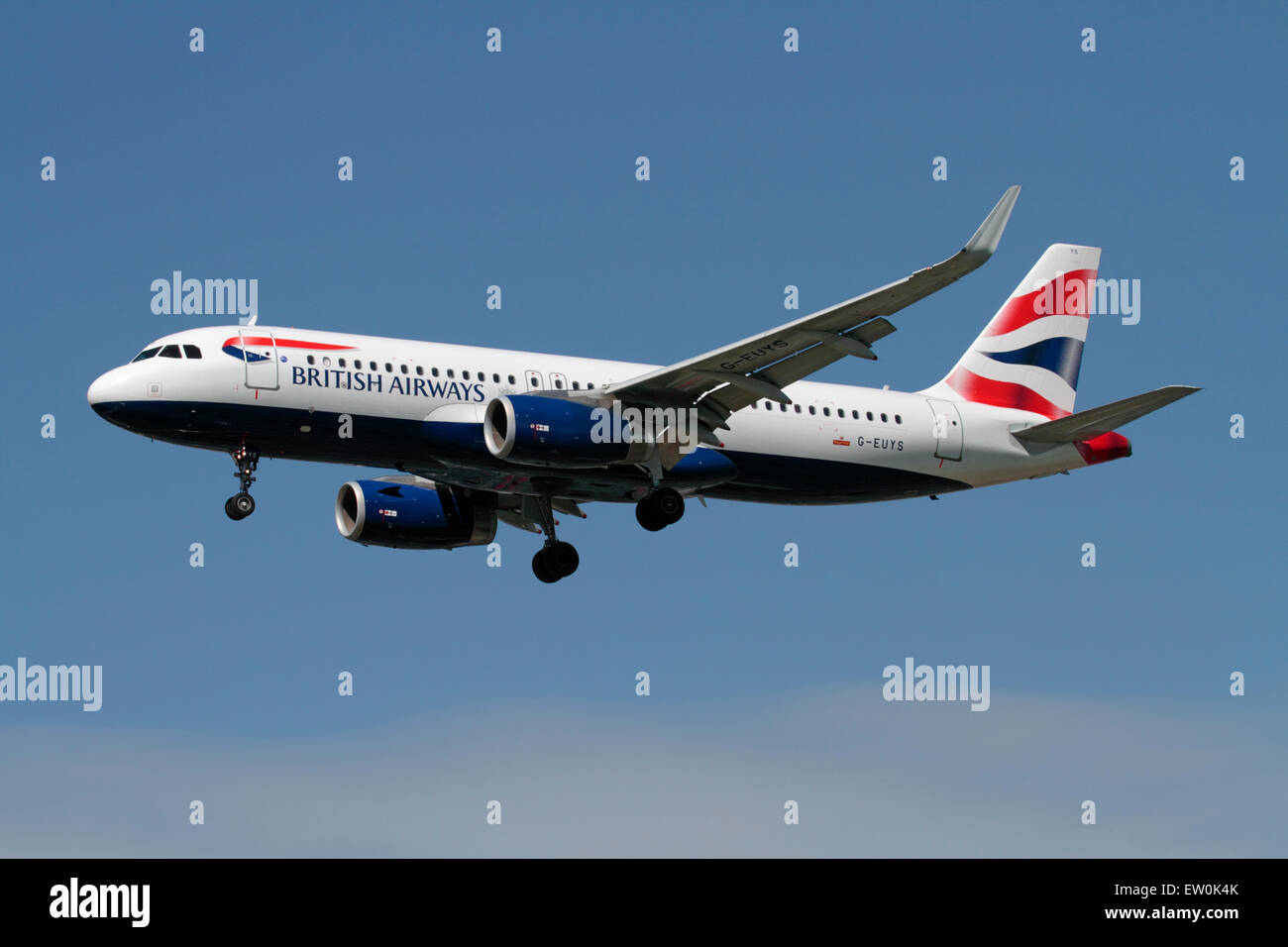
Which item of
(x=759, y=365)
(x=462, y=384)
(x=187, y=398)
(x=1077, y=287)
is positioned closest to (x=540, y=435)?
(x=462, y=384)

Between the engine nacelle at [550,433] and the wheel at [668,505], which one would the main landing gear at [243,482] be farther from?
the wheel at [668,505]

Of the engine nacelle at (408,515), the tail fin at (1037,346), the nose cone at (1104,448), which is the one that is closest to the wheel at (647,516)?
the engine nacelle at (408,515)

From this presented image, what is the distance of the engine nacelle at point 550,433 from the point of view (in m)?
40.2

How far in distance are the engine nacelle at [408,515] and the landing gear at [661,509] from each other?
5.78 m

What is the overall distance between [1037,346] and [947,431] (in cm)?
516

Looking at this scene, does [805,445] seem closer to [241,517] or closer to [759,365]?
[759,365]

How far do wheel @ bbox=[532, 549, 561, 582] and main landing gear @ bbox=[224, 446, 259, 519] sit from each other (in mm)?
8672

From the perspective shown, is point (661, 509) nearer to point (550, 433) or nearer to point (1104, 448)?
point (550, 433)

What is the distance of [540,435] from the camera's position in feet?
133

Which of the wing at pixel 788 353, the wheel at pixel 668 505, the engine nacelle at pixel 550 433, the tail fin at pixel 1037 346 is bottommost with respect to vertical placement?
the wheel at pixel 668 505

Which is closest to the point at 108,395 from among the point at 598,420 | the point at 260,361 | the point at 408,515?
the point at 260,361

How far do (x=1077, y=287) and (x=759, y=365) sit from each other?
1481 cm
